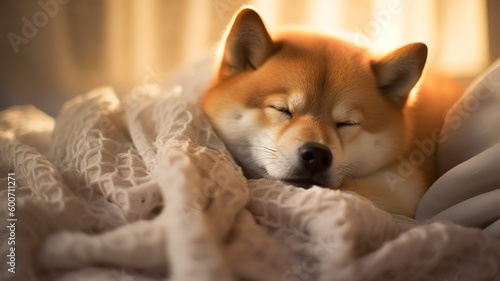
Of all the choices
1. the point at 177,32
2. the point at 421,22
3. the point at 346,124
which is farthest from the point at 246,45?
the point at 421,22

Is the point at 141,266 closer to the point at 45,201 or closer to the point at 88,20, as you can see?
the point at 45,201

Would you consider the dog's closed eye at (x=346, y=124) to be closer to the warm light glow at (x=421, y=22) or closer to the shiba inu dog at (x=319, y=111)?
the shiba inu dog at (x=319, y=111)

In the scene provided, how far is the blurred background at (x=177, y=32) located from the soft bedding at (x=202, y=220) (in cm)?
83

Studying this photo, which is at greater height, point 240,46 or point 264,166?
point 240,46

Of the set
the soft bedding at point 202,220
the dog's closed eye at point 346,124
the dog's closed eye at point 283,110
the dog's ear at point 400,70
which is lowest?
the soft bedding at point 202,220

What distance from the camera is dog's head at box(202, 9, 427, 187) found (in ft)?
3.15

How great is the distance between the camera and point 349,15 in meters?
1.82

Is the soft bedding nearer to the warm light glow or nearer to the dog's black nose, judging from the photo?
the dog's black nose

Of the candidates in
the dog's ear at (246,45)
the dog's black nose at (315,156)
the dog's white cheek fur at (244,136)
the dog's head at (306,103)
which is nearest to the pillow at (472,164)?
the dog's head at (306,103)

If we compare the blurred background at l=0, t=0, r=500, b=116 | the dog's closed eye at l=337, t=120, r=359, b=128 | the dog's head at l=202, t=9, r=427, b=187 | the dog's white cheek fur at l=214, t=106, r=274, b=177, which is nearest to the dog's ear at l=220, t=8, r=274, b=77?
the dog's head at l=202, t=9, r=427, b=187

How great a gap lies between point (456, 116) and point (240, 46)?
0.54m

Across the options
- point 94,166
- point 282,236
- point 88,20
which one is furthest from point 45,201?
point 88,20

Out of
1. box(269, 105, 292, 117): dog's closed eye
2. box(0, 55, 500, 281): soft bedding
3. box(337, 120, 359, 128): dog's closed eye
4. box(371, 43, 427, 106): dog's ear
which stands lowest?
box(0, 55, 500, 281): soft bedding

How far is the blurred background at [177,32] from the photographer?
173 centimetres
